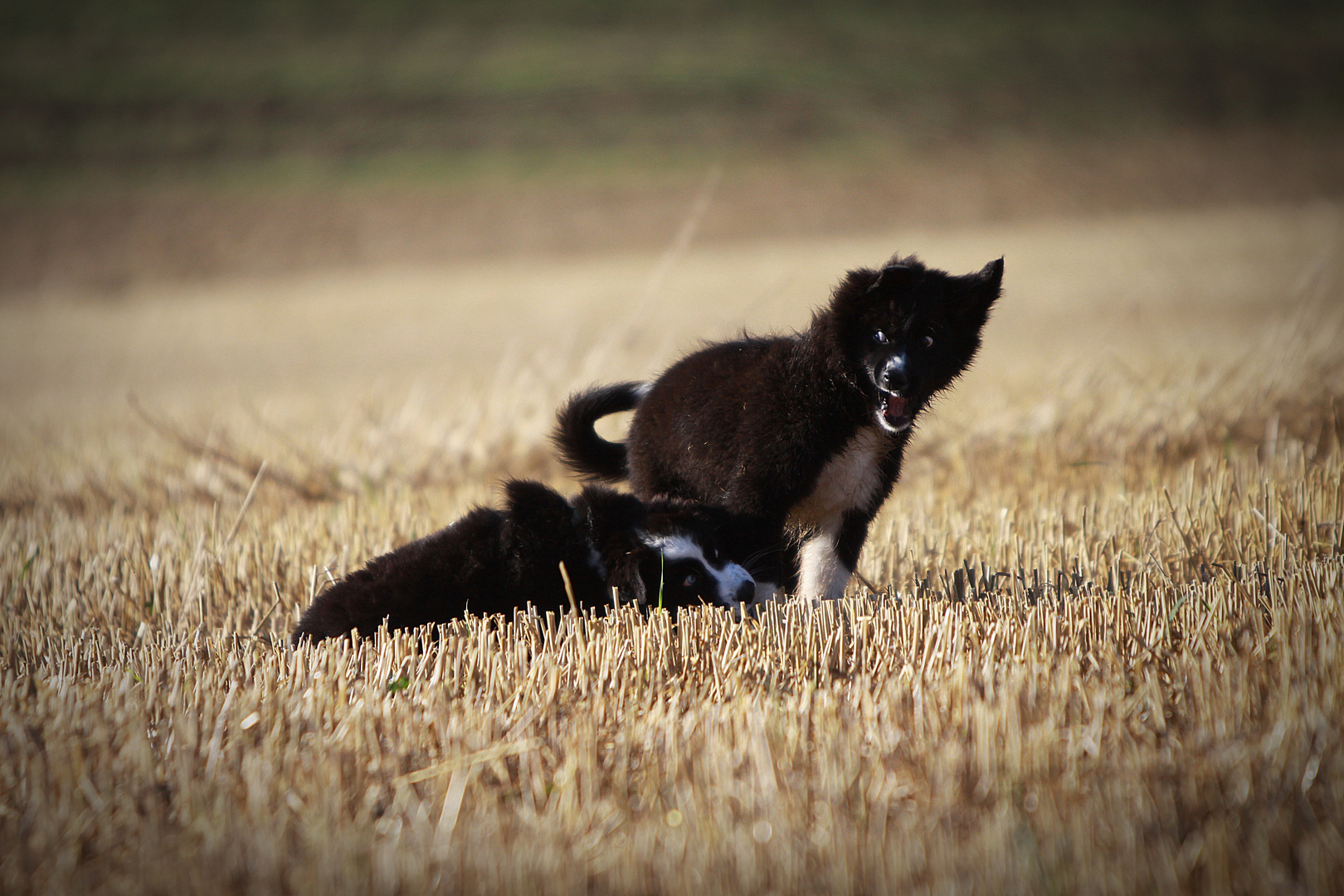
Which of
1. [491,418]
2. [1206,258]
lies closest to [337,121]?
[1206,258]

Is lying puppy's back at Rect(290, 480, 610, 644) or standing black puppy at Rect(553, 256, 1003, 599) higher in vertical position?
standing black puppy at Rect(553, 256, 1003, 599)

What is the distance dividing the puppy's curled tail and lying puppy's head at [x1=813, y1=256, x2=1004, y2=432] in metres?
1.06

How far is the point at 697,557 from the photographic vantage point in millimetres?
3945

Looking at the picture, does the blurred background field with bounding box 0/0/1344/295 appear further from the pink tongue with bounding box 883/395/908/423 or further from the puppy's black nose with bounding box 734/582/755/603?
the puppy's black nose with bounding box 734/582/755/603

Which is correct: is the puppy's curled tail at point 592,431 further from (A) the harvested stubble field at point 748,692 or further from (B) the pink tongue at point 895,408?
(B) the pink tongue at point 895,408

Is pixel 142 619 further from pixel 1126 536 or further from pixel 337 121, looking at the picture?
pixel 337 121

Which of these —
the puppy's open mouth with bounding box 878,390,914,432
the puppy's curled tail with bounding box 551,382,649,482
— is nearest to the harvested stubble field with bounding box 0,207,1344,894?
the puppy's open mouth with bounding box 878,390,914,432

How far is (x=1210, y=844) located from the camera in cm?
197

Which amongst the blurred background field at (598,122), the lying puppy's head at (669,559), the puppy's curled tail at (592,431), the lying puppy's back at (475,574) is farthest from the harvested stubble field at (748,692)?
the blurred background field at (598,122)

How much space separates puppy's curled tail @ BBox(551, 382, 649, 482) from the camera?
4801mm

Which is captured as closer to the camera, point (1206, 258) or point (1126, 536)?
point (1126, 536)

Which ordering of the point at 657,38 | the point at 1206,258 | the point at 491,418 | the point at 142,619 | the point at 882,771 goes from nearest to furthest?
the point at 882,771 → the point at 142,619 → the point at 491,418 → the point at 1206,258 → the point at 657,38

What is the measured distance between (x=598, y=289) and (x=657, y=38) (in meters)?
37.9

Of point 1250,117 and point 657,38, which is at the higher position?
point 657,38
